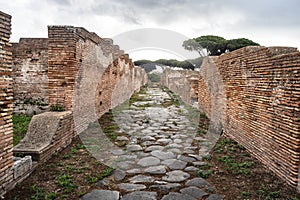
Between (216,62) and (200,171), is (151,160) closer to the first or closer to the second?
(200,171)

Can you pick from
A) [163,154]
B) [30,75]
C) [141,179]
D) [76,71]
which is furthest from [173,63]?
[141,179]

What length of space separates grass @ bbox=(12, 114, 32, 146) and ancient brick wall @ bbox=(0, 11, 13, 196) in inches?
82.8

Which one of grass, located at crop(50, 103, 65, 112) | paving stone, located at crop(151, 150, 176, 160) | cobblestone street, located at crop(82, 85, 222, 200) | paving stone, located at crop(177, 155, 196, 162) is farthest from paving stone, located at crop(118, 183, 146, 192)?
grass, located at crop(50, 103, 65, 112)

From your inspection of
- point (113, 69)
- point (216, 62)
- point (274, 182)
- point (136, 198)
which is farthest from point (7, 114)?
point (113, 69)

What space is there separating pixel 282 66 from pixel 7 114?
4.02m

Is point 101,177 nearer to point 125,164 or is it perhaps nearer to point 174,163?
point 125,164

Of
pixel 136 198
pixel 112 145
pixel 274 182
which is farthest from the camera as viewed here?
pixel 112 145

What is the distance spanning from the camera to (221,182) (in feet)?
12.5

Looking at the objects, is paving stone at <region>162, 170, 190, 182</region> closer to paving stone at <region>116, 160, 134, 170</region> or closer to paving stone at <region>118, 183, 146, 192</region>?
paving stone at <region>118, 183, 146, 192</region>

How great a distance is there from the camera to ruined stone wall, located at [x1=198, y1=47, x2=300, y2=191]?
3562mm

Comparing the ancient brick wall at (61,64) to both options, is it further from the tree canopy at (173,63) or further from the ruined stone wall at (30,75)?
the tree canopy at (173,63)

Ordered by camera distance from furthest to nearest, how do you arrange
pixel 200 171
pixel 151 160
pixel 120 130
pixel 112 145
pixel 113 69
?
pixel 113 69 → pixel 120 130 → pixel 112 145 → pixel 151 160 → pixel 200 171

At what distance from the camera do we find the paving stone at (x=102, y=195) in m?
3.27

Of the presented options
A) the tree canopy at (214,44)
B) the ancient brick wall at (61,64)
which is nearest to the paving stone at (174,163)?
the ancient brick wall at (61,64)
